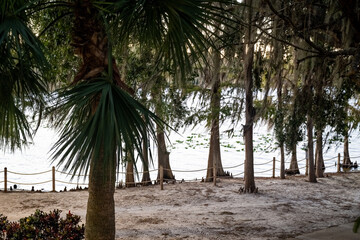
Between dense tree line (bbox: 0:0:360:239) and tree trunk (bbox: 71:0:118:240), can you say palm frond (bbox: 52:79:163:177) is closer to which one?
dense tree line (bbox: 0:0:360:239)

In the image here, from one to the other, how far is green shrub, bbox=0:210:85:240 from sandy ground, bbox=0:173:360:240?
2292 millimetres

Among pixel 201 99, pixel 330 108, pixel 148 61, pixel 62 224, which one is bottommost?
pixel 62 224

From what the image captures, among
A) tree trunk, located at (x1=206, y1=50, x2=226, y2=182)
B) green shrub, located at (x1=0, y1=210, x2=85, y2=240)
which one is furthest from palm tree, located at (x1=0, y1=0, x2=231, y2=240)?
tree trunk, located at (x1=206, y1=50, x2=226, y2=182)

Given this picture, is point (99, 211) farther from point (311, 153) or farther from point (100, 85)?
point (311, 153)

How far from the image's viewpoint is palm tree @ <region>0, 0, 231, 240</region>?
3197 millimetres

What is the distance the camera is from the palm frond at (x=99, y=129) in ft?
10.2

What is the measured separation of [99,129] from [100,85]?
0.69 meters

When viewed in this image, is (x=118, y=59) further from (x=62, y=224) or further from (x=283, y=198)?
(x=283, y=198)

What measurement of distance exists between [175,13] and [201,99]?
1183 cm

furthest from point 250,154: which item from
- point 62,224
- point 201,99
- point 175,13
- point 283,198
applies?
point 175,13

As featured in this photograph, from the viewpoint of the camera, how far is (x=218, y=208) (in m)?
11.3

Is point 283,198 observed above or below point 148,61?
below

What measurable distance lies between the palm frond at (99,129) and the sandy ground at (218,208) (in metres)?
5.39

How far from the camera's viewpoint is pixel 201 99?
1540cm
